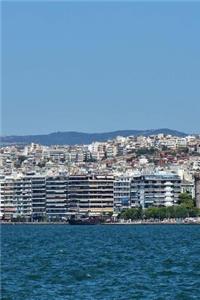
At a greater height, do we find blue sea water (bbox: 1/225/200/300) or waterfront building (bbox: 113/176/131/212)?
waterfront building (bbox: 113/176/131/212)

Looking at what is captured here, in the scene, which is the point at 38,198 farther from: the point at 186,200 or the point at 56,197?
the point at 186,200

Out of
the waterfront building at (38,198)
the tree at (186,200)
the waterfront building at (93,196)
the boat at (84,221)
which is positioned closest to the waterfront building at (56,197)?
the waterfront building at (38,198)

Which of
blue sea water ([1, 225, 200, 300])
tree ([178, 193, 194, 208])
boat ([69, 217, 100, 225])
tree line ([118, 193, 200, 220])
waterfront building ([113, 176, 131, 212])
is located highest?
waterfront building ([113, 176, 131, 212])

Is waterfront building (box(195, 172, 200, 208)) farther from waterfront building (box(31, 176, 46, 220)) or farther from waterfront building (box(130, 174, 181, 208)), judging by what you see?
waterfront building (box(31, 176, 46, 220))

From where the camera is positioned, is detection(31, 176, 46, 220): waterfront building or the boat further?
detection(31, 176, 46, 220): waterfront building

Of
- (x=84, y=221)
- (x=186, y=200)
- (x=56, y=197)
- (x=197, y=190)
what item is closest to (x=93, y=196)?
(x=56, y=197)

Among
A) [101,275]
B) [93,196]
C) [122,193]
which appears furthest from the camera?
[122,193]

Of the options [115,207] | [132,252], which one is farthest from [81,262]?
[115,207]

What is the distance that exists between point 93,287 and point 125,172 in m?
151

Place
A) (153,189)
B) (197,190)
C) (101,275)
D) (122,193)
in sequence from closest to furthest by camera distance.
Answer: (101,275) < (197,190) < (153,189) < (122,193)

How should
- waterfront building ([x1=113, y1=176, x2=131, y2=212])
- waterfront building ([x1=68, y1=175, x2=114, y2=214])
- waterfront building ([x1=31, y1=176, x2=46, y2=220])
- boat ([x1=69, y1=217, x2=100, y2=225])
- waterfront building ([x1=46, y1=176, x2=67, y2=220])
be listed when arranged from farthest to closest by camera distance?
waterfront building ([x1=31, y1=176, x2=46, y2=220]), waterfront building ([x1=46, y1=176, x2=67, y2=220]), waterfront building ([x1=113, y1=176, x2=131, y2=212]), waterfront building ([x1=68, y1=175, x2=114, y2=214]), boat ([x1=69, y1=217, x2=100, y2=225])

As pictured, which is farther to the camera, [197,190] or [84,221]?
[197,190]

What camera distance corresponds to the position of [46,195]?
612ft

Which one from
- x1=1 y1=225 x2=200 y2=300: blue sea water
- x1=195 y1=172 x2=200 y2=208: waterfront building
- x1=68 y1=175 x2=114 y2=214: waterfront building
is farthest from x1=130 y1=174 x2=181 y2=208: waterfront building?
x1=1 y1=225 x2=200 y2=300: blue sea water
